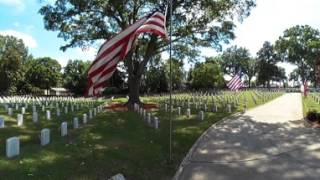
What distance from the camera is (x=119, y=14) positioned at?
34656 millimetres

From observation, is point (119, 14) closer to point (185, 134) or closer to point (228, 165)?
point (185, 134)

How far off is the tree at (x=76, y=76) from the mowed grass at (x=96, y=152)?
62079 millimetres

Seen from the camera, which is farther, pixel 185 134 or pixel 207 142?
pixel 185 134

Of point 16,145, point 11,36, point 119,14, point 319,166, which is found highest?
point 11,36

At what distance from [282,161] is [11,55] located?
8141 cm

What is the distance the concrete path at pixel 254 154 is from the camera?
36.8 ft

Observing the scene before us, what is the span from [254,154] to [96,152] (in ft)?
16.6

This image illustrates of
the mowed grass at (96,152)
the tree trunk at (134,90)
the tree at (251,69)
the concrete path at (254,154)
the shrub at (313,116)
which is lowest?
the concrete path at (254,154)

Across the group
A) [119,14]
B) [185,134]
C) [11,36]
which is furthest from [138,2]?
[11,36]

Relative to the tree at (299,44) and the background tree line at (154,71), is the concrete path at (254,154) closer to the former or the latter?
the background tree line at (154,71)

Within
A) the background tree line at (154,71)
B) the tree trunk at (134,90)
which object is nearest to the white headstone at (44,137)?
the tree trunk at (134,90)

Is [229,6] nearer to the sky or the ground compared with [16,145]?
nearer to the sky

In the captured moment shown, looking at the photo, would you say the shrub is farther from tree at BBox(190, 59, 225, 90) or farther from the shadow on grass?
tree at BBox(190, 59, 225, 90)

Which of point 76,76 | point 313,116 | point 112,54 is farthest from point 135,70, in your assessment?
point 76,76
